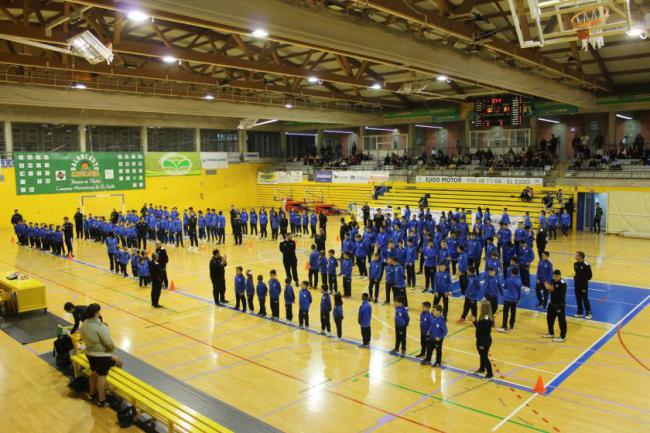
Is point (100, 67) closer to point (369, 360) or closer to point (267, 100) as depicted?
point (267, 100)

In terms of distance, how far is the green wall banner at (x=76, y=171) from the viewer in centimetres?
2977

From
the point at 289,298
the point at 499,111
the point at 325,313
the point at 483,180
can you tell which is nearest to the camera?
the point at 325,313

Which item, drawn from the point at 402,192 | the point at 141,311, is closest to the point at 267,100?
the point at 402,192

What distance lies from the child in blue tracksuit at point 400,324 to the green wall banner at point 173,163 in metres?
29.1

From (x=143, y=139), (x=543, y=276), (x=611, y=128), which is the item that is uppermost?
(x=143, y=139)

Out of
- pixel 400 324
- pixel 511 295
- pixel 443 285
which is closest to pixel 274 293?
pixel 400 324

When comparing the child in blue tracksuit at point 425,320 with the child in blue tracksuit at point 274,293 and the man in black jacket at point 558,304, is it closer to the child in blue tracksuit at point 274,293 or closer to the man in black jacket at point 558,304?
the man in black jacket at point 558,304

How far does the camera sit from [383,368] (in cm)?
902

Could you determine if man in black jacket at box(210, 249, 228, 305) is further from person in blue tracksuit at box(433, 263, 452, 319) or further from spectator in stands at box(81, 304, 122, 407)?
spectator in stands at box(81, 304, 122, 407)

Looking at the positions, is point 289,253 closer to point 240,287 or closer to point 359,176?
point 240,287

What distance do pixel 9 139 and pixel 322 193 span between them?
65.8ft

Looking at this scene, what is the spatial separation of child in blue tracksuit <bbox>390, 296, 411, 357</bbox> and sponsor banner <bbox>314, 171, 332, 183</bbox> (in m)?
27.5

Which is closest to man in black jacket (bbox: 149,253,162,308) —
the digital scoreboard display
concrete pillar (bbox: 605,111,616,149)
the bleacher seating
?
the digital scoreboard display

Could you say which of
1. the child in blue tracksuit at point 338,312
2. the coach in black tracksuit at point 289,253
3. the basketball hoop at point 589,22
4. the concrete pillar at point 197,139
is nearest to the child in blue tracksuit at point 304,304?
the child in blue tracksuit at point 338,312
